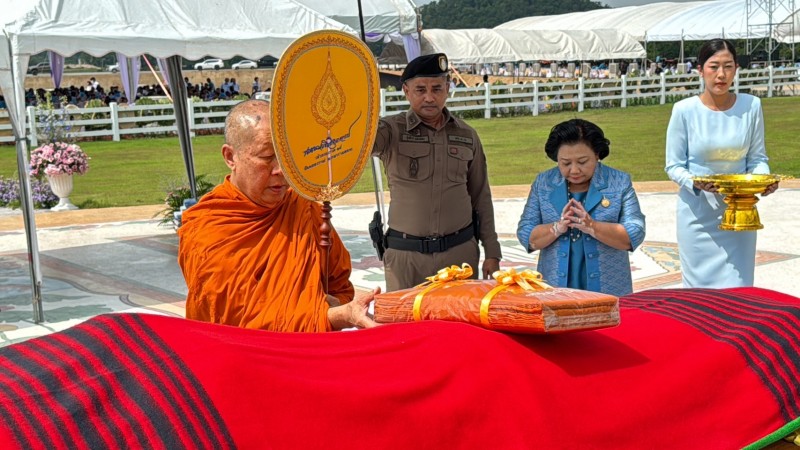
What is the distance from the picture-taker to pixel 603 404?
2.47 meters

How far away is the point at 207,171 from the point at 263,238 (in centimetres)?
1513

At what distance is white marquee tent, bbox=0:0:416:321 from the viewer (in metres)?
7.24

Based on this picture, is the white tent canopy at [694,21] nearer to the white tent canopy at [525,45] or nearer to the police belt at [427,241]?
the white tent canopy at [525,45]

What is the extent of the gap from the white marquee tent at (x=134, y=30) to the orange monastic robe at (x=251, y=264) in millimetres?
4512

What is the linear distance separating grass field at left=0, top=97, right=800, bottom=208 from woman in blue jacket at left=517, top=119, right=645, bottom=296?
871 cm

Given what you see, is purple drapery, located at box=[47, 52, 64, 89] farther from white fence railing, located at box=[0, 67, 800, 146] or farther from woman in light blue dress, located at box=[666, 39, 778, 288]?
woman in light blue dress, located at box=[666, 39, 778, 288]

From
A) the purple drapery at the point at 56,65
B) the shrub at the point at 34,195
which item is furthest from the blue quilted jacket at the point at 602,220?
the purple drapery at the point at 56,65

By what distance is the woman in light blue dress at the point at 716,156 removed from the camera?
527cm

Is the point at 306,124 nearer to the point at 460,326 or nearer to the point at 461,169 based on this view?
the point at 460,326

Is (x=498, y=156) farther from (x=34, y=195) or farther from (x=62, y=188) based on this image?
(x=34, y=195)

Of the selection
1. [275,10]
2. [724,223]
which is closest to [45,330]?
[275,10]

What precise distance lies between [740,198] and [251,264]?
265 cm

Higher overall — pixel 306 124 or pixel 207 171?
pixel 306 124

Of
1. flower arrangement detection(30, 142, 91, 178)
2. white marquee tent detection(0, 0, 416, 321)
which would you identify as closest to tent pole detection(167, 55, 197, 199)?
white marquee tent detection(0, 0, 416, 321)
